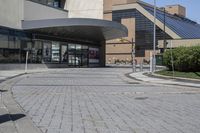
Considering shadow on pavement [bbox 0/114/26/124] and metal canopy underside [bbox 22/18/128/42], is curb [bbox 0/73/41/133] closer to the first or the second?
shadow on pavement [bbox 0/114/26/124]

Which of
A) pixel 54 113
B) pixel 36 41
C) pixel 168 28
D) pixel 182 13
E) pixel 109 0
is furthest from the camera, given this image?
pixel 182 13

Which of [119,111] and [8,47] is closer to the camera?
[119,111]

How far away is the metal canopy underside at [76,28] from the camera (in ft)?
169

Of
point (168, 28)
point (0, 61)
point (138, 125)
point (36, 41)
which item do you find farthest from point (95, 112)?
point (168, 28)

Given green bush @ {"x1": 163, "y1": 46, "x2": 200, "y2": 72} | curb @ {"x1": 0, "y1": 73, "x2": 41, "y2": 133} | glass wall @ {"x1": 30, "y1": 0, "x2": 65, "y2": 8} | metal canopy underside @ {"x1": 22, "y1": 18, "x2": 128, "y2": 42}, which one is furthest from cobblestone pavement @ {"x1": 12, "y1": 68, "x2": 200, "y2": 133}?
glass wall @ {"x1": 30, "y1": 0, "x2": 65, "y2": 8}

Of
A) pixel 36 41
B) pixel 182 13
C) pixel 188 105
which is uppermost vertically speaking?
pixel 182 13

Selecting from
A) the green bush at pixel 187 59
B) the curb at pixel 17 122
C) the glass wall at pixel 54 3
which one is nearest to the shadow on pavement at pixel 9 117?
the curb at pixel 17 122

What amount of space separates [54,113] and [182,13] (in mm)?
153981

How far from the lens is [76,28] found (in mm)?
55719

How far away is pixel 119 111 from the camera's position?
12.3 meters

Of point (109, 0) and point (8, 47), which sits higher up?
point (109, 0)

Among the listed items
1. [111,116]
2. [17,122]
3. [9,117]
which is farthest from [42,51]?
[17,122]

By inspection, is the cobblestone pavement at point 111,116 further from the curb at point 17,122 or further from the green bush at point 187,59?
the green bush at point 187,59

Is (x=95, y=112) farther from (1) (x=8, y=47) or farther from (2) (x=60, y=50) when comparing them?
(2) (x=60, y=50)
